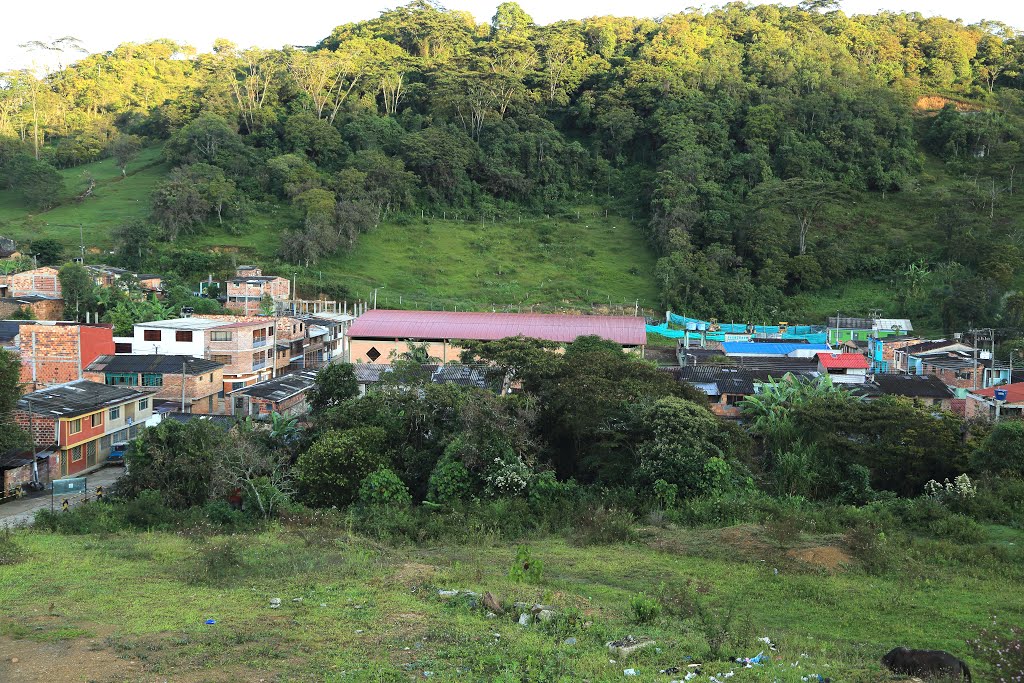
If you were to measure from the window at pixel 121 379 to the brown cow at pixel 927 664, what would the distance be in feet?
87.5

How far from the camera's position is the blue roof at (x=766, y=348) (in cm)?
3941

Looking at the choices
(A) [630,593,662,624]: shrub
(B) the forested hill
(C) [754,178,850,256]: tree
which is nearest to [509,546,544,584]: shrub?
(A) [630,593,662,624]: shrub

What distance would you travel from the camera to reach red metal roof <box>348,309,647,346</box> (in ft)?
122

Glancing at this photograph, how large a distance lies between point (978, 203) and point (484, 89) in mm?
37949

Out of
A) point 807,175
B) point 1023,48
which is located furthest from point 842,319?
point 1023,48

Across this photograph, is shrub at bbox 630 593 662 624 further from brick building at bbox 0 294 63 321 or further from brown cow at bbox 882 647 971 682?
brick building at bbox 0 294 63 321

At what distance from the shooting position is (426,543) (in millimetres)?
14961

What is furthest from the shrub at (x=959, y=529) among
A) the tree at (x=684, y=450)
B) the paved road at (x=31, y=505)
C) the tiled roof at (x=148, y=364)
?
the tiled roof at (x=148, y=364)

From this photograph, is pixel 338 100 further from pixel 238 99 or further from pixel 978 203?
pixel 978 203

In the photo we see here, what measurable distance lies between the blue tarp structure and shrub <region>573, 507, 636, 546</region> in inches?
1147

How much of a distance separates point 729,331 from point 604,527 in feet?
109

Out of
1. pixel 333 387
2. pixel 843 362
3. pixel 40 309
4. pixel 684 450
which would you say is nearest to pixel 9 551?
pixel 333 387

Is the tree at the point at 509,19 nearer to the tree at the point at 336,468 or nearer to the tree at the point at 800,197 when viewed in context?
the tree at the point at 800,197

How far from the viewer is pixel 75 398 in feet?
82.7
